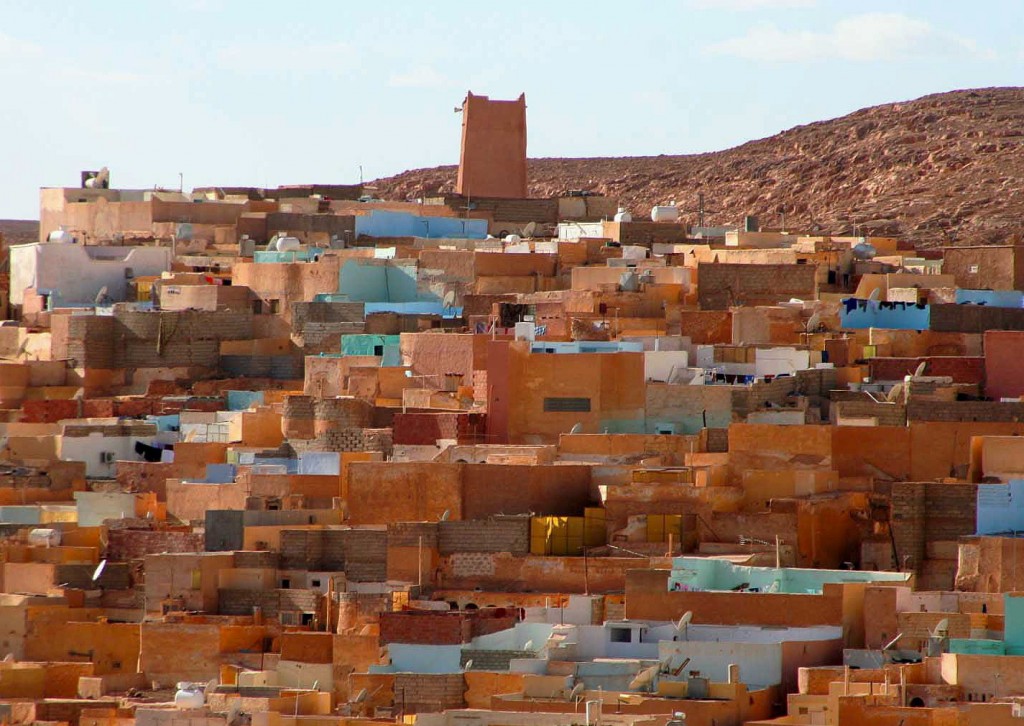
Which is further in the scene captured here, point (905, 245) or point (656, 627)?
point (905, 245)

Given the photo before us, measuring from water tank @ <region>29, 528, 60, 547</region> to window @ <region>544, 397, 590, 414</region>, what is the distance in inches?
210

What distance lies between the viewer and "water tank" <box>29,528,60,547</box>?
3294 cm

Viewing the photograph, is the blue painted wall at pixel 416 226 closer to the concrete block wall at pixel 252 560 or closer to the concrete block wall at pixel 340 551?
the concrete block wall at pixel 340 551

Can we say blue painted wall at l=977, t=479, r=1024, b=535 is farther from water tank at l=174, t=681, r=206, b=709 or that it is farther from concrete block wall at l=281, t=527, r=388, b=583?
water tank at l=174, t=681, r=206, b=709

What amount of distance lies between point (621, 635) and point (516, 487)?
Result: 12.0 feet

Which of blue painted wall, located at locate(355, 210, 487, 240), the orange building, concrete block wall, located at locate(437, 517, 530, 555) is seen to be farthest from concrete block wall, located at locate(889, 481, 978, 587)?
the orange building

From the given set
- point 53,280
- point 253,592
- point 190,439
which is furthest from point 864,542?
point 53,280

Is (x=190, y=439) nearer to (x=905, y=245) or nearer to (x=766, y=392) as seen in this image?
(x=766, y=392)

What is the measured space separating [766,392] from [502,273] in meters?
9.37

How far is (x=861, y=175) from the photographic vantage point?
230ft

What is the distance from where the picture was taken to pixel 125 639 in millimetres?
30422

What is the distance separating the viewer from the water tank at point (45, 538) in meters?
32.9

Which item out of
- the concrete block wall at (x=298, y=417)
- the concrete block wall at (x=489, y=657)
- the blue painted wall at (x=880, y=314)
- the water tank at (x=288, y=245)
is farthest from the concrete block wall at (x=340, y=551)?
the water tank at (x=288, y=245)

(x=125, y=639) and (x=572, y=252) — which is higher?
(x=572, y=252)
